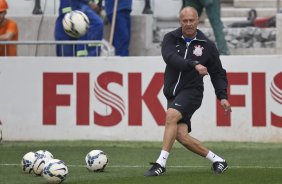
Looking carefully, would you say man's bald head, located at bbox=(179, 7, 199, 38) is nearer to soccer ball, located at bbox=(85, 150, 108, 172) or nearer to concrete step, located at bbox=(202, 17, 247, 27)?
soccer ball, located at bbox=(85, 150, 108, 172)

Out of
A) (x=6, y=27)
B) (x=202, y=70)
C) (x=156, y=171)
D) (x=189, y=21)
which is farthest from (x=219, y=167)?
(x=6, y=27)

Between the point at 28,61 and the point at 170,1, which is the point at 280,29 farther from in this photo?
the point at 28,61

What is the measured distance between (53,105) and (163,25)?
11.9ft

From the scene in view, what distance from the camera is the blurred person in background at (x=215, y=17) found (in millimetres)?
19844

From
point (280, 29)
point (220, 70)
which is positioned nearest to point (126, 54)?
point (280, 29)

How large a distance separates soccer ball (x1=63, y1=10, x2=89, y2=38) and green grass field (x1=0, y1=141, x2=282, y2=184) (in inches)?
81.5

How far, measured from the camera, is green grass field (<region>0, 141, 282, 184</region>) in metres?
13.6

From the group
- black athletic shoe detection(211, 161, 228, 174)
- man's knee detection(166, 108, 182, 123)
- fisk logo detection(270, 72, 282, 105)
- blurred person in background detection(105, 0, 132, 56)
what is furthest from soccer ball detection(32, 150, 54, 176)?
blurred person in background detection(105, 0, 132, 56)

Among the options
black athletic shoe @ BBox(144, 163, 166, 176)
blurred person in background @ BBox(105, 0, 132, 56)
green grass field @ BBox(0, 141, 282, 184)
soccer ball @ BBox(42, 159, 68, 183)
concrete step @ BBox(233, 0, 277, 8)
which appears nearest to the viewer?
soccer ball @ BBox(42, 159, 68, 183)

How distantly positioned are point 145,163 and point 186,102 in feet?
6.62

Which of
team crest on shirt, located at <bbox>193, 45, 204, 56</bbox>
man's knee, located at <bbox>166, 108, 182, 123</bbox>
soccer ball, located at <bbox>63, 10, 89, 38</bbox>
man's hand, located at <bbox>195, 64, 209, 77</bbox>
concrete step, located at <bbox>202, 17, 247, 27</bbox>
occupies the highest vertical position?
team crest on shirt, located at <bbox>193, 45, 204, 56</bbox>

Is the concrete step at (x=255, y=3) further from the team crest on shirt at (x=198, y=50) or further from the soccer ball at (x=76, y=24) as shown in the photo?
the team crest on shirt at (x=198, y=50)

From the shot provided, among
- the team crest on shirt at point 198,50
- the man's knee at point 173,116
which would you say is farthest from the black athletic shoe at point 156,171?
the team crest on shirt at point 198,50

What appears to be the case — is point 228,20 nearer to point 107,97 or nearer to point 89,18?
point 89,18
